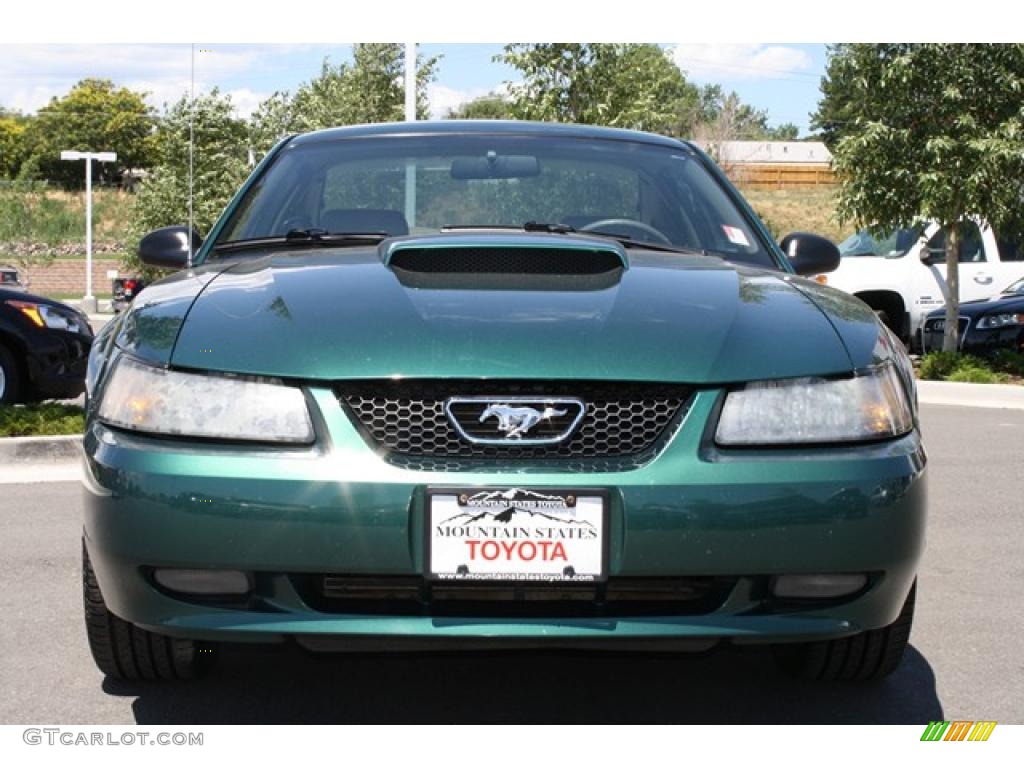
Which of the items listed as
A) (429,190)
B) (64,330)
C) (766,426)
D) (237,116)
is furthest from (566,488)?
(237,116)

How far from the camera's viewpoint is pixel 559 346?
9.97 feet

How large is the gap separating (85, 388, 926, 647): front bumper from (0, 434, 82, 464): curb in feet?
17.6

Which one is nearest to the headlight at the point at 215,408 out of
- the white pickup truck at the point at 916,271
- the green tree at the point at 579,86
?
the white pickup truck at the point at 916,271

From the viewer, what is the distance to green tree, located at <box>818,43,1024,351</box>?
1563 centimetres

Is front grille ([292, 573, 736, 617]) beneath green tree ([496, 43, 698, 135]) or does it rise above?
beneath

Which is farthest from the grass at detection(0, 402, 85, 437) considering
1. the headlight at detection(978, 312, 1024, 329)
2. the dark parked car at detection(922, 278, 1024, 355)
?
the headlight at detection(978, 312, 1024, 329)

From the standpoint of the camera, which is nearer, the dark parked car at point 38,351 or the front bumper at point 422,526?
the front bumper at point 422,526

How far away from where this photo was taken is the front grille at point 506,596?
295 cm

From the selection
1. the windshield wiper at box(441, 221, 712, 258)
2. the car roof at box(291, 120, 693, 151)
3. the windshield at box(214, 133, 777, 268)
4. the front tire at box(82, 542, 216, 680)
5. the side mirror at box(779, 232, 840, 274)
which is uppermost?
the car roof at box(291, 120, 693, 151)

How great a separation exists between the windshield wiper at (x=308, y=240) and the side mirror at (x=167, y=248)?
265 millimetres

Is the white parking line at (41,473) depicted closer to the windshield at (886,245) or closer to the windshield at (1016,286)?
the windshield at (1016,286)

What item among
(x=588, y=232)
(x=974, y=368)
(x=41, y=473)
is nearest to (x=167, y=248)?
(x=588, y=232)

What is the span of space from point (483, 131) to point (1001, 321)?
12.1 m
